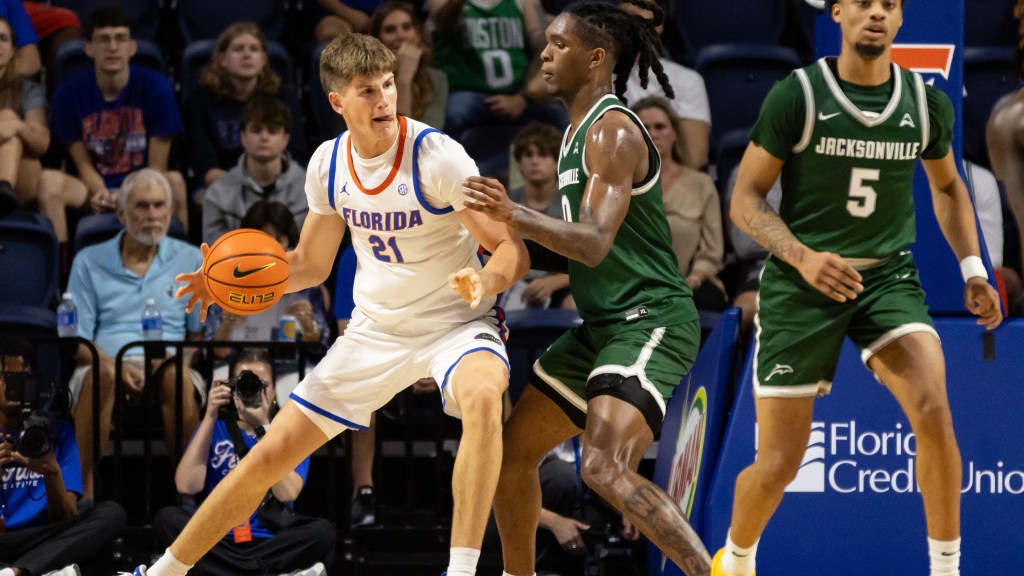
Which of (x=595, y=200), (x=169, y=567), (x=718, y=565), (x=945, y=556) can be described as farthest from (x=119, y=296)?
(x=945, y=556)

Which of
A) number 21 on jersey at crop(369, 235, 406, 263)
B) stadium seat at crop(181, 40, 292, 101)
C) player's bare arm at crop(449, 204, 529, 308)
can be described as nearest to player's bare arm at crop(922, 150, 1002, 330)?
player's bare arm at crop(449, 204, 529, 308)

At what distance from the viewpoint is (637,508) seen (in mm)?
4367

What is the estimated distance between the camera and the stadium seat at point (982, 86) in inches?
351

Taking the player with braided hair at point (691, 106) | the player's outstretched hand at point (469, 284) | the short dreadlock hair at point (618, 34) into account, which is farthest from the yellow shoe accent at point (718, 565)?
the player with braided hair at point (691, 106)

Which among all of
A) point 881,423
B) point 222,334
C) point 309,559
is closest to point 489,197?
point 881,423

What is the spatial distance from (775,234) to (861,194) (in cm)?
33

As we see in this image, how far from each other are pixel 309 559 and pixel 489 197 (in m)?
2.75

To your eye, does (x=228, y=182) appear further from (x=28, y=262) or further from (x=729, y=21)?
(x=729, y=21)

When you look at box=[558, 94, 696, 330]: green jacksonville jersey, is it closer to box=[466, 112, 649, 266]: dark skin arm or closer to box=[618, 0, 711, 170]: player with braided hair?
box=[466, 112, 649, 266]: dark skin arm

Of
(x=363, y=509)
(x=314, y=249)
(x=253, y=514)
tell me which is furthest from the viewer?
(x=363, y=509)

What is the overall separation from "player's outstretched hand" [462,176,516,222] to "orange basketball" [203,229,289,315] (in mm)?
1010

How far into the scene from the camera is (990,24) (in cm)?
953

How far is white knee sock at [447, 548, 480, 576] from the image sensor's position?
4371 millimetres

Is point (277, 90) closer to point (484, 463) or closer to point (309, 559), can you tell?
point (309, 559)
